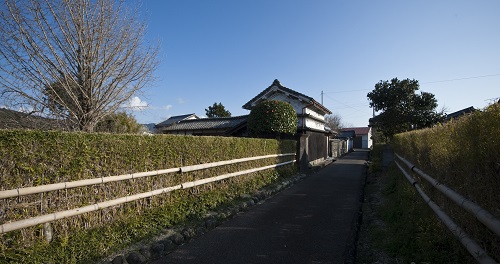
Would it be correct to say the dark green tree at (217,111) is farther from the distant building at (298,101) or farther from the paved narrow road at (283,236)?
the paved narrow road at (283,236)

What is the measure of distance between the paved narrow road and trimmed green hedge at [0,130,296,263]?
0.97 metres

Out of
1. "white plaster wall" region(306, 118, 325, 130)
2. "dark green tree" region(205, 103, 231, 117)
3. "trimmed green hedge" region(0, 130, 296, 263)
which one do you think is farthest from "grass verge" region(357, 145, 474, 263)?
"dark green tree" region(205, 103, 231, 117)

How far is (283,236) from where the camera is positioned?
18.5 ft

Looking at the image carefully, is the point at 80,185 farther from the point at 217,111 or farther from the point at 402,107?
the point at 217,111

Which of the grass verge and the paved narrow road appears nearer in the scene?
the grass verge

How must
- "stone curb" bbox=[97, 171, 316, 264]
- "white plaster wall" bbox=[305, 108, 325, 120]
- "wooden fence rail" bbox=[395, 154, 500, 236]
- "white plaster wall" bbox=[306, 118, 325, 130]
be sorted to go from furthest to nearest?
"white plaster wall" bbox=[306, 118, 325, 130]
"white plaster wall" bbox=[305, 108, 325, 120]
"stone curb" bbox=[97, 171, 316, 264]
"wooden fence rail" bbox=[395, 154, 500, 236]

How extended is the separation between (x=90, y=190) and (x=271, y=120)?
1149 cm

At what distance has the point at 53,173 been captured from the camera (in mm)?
4184

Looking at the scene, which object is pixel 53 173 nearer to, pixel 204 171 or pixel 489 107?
pixel 204 171

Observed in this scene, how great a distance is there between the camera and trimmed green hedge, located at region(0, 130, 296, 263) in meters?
3.72

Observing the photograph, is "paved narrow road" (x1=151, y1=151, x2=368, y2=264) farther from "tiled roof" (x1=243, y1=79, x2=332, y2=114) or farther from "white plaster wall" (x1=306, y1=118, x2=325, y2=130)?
"white plaster wall" (x1=306, y1=118, x2=325, y2=130)

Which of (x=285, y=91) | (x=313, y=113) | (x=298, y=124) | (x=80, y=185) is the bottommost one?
(x=80, y=185)

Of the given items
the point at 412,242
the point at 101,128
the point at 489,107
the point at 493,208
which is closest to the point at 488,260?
the point at 493,208

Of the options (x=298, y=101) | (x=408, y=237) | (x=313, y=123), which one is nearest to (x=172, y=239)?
(x=408, y=237)
